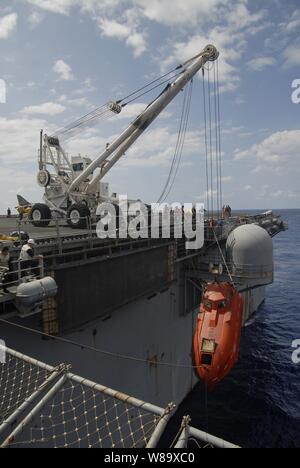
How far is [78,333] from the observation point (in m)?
12.1

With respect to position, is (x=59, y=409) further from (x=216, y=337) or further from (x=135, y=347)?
(x=216, y=337)

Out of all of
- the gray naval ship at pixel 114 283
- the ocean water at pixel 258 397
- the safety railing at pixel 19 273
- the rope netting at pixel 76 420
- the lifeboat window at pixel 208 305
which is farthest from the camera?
the ocean water at pixel 258 397

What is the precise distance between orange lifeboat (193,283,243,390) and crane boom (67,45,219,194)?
12.0 m

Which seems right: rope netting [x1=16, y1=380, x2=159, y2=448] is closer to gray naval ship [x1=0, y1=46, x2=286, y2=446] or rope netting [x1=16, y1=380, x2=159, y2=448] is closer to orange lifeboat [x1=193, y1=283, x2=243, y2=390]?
gray naval ship [x1=0, y1=46, x2=286, y2=446]

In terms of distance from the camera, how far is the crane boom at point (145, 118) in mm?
21375

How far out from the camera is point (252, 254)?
17.7 m

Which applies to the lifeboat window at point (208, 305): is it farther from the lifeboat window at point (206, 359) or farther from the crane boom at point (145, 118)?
the crane boom at point (145, 118)

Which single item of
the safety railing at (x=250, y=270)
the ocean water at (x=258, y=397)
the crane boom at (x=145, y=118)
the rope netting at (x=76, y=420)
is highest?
the crane boom at (x=145, y=118)

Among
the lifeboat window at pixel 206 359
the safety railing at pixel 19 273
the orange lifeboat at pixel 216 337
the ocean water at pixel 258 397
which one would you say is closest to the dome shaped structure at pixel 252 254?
the orange lifeboat at pixel 216 337

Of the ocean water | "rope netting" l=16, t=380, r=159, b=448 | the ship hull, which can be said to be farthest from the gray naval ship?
the ocean water

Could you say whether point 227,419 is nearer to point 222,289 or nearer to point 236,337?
point 236,337

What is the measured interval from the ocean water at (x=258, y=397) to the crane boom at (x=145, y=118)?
16.8m

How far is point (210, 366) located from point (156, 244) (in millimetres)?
6421

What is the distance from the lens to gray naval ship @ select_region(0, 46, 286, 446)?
10.5 meters
